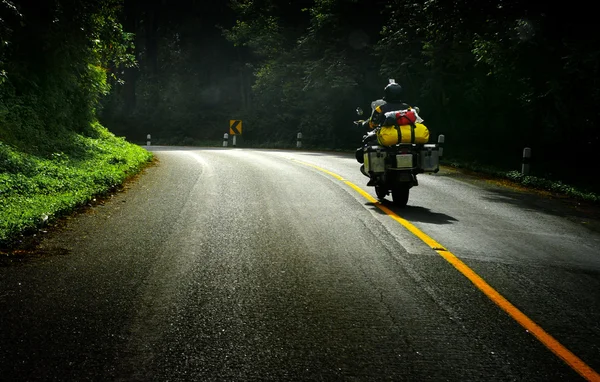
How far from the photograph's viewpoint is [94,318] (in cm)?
411

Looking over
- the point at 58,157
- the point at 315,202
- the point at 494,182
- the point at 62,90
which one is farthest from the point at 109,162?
the point at 494,182

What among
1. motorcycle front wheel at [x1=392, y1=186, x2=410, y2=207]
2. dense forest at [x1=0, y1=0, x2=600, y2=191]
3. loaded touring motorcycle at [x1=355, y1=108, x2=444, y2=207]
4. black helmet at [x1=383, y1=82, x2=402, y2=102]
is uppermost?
dense forest at [x1=0, y1=0, x2=600, y2=191]

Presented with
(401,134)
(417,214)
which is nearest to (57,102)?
(401,134)

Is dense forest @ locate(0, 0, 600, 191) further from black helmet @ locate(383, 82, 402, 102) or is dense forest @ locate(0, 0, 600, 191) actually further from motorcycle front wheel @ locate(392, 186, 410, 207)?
motorcycle front wheel @ locate(392, 186, 410, 207)

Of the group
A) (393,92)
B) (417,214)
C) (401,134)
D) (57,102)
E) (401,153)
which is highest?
(57,102)

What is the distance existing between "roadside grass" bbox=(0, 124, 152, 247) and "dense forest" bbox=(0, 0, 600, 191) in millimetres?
1160

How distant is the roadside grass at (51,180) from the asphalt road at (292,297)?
0.39 m

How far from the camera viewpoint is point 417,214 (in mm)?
8844

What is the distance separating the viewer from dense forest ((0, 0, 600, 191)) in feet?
48.6

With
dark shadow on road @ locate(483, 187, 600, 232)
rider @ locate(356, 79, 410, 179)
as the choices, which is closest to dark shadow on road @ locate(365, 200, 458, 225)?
rider @ locate(356, 79, 410, 179)

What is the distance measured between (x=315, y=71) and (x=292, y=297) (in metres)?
26.7

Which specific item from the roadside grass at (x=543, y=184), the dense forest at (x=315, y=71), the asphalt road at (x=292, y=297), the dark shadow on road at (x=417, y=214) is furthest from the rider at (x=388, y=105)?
the dense forest at (x=315, y=71)

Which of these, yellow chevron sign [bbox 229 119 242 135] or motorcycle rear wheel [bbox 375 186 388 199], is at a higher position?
yellow chevron sign [bbox 229 119 242 135]

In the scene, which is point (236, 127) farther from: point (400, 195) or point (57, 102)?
point (400, 195)
